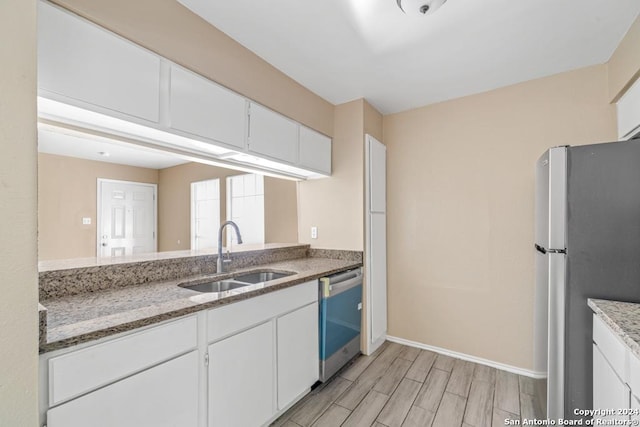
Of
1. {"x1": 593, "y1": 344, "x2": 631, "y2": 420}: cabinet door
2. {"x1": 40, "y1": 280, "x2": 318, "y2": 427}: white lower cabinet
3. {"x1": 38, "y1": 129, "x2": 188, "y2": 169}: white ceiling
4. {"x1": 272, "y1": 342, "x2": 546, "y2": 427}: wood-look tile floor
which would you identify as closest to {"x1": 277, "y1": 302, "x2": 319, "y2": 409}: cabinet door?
{"x1": 40, "y1": 280, "x2": 318, "y2": 427}: white lower cabinet

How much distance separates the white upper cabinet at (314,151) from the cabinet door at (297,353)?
125 cm

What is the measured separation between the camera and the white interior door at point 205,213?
492 cm

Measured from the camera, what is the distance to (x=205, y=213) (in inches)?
200

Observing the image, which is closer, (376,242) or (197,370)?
(197,370)

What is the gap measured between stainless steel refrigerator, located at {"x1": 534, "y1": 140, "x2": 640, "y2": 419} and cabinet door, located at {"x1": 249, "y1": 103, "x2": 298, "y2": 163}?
1.72 meters

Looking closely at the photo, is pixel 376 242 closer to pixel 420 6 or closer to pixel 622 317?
pixel 622 317

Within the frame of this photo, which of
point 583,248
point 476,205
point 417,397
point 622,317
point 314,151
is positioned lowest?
point 417,397

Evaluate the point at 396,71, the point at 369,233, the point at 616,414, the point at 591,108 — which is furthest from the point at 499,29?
the point at 616,414

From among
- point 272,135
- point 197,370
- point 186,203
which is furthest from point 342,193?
point 186,203

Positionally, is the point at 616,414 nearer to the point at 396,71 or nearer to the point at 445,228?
the point at 445,228

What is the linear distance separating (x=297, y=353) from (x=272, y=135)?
159 centimetres

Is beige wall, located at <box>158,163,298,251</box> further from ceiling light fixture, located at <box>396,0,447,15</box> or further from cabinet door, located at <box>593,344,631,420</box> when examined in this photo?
cabinet door, located at <box>593,344,631,420</box>

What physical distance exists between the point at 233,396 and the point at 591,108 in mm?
3136

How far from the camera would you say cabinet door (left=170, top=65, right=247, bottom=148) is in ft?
5.00
